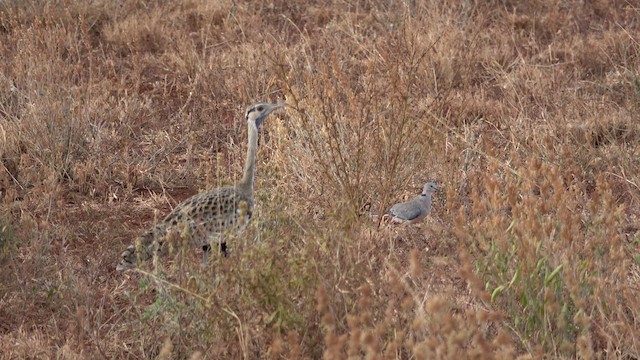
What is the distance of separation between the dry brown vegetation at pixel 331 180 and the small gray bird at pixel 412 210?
0.07 metres

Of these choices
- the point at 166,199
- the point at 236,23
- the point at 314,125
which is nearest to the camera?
the point at 314,125

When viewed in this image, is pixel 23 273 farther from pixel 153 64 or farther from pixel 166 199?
pixel 153 64

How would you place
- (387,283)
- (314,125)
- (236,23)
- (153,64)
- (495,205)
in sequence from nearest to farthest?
(495,205) < (387,283) < (314,125) < (153,64) < (236,23)

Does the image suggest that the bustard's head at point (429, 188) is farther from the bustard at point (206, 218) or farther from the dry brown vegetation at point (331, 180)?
the bustard at point (206, 218)

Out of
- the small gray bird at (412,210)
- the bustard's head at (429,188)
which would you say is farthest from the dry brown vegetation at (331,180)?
the bustard's head at (429,188)

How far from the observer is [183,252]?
3.83 meters

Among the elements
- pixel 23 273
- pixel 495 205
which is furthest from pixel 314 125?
pixel 495 205

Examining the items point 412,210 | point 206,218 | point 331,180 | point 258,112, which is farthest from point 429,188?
point 206,218

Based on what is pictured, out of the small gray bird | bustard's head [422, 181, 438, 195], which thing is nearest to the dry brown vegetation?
the small gray bird

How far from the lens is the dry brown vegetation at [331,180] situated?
3.69 meters

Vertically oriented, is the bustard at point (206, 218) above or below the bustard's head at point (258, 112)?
below

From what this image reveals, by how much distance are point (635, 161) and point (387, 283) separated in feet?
9.29

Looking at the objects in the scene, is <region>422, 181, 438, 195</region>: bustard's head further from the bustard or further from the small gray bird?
the bustard

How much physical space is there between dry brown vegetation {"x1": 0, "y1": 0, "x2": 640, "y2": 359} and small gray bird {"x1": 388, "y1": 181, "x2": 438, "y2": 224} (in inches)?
2.8
